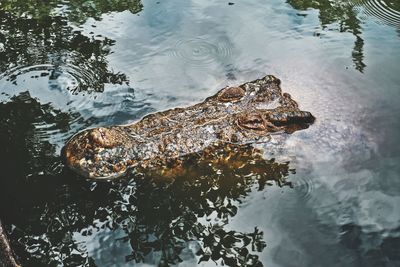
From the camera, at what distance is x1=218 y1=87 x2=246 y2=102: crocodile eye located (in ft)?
19.3

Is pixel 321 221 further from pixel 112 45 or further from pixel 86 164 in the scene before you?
pixel 112 45

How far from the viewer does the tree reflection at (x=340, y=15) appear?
25.6 ft

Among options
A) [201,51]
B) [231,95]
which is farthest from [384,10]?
[231,95]

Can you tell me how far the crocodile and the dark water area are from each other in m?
0.18

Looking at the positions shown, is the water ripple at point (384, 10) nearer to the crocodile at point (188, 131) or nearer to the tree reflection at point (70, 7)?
the crocodile at point (188, 131)

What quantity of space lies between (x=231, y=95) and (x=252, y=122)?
54 centimetres

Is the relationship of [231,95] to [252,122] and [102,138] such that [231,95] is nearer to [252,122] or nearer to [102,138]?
[252,122]

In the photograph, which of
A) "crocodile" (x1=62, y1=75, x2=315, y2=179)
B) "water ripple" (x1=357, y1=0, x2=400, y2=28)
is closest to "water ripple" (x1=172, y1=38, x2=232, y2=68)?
"crocodile" (x1=62, y1=75, x2=315, y2=179)

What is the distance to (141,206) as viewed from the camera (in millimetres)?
4949

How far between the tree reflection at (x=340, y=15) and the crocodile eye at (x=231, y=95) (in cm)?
257

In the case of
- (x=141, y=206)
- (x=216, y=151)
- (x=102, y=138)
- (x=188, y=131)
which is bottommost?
(x=141, y=206)

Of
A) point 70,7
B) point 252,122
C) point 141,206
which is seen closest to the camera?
point 141,206

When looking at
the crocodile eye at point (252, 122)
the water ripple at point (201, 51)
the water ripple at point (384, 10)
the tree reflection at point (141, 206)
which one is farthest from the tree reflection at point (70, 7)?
the water ripple at point (384, 10)

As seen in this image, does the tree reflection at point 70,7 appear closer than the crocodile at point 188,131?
No
